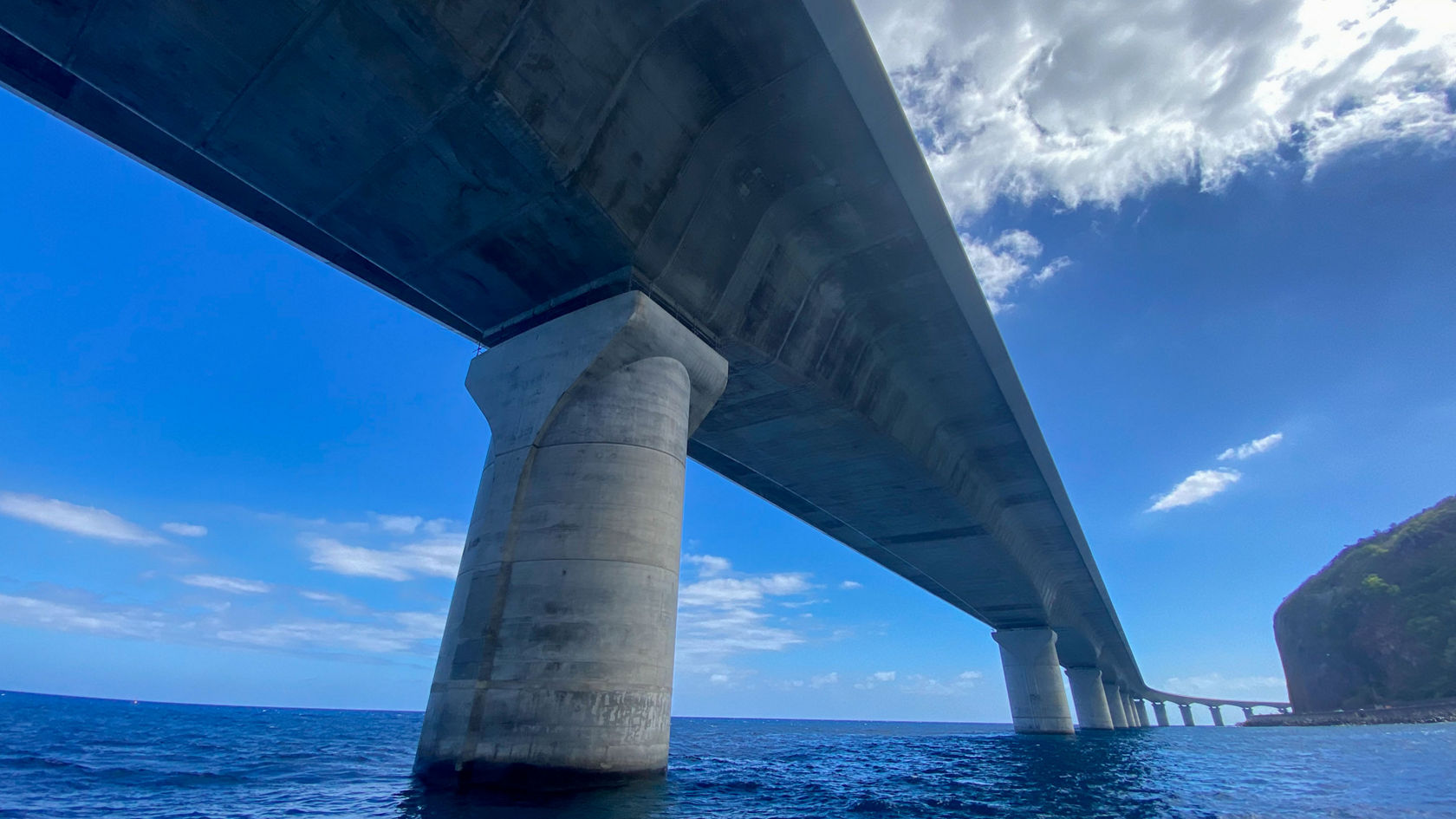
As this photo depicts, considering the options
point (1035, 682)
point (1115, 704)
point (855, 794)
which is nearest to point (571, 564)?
point (855, 794)

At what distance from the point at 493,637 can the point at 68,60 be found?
9.92 metres

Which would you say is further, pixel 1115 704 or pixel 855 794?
pixel 1115 704

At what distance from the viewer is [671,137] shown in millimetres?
11500

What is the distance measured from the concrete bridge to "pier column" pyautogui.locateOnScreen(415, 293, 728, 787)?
44 mm

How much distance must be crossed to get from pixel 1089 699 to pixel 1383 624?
4578cm

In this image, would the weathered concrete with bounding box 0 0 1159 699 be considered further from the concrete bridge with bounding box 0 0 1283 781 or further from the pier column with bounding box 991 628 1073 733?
the pier column with bounding box 991 628 1073 733

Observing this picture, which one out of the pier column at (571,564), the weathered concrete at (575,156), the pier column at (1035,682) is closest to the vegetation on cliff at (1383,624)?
the pier column at (1035,682)

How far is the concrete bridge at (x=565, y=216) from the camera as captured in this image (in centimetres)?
909

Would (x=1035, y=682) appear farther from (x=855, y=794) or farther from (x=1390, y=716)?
(x=1390, y=716)

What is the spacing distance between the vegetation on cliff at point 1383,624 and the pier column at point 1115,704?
23.8 metres

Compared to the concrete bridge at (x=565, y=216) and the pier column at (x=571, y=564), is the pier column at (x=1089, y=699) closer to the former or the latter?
the concrete bridge at (x=565, y=216)

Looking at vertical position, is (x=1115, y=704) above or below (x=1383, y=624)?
below

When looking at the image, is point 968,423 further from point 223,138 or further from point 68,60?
point 68,60

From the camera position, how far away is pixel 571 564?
1025 cm
